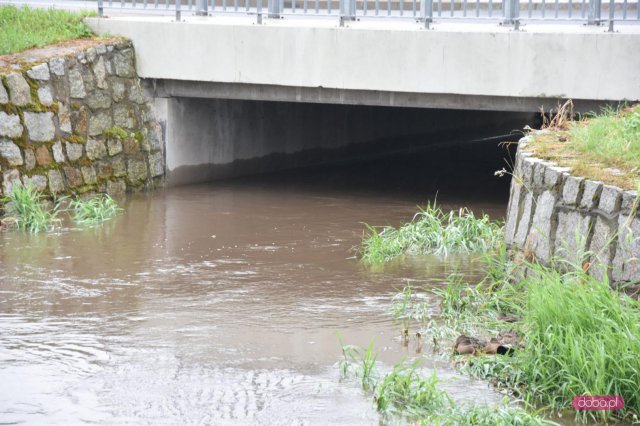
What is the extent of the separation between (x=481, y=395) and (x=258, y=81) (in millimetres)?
7642

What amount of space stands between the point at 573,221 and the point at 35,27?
8.65 m

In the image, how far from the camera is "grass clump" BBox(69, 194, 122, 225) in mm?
10867

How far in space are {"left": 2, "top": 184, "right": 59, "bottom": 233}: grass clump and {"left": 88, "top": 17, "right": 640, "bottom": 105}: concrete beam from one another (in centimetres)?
306

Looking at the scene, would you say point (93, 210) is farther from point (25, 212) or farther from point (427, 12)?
point (427, 12)

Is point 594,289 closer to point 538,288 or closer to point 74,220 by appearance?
point 538,288

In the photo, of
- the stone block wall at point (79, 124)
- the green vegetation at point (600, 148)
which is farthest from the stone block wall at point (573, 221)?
the stone block wall at point (79, 124)

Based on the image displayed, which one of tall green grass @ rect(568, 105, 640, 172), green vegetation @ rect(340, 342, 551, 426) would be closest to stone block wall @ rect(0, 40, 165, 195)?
tall green grass @ rect(568, 105, 640, 172)

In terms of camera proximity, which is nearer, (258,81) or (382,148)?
(258,81)

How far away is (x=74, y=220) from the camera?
10.9 metres

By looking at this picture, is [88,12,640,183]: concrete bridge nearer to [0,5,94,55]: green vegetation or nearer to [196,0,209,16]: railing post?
[196,0,209,16]: railing post

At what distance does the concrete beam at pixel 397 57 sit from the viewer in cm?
1115

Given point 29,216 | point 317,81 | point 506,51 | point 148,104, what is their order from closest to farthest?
point 29,216 < point 506,51 < point 317,81 < point 148,104

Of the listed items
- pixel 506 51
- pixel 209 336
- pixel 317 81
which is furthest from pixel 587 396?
pixel 317 81

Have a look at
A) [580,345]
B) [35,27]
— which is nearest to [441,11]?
[35,27]
